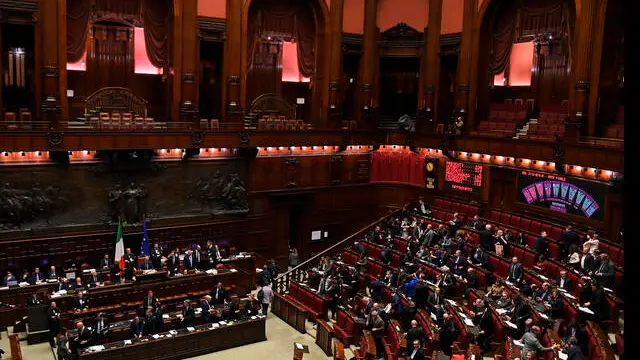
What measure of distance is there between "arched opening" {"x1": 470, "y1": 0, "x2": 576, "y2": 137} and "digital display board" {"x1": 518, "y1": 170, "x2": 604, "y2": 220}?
230 centimetres

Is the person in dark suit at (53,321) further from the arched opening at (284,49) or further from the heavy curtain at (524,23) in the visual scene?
the heavy curtain at (524,23)

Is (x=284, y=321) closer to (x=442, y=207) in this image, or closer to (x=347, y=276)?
(x=347, y=276)

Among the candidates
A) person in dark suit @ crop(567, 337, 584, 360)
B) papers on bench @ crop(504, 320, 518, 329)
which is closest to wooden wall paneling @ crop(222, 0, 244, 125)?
papers on bench @ crop(504, 320, 518, 329)

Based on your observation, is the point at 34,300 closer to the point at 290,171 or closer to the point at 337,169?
the point at 290,171

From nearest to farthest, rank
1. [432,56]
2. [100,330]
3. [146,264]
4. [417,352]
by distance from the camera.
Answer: [417,352] < [100,330] < [146,264] < [432,56]

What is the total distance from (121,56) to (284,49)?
6723mm

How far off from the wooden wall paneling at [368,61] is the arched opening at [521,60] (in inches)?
171

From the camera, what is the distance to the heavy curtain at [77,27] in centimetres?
2012

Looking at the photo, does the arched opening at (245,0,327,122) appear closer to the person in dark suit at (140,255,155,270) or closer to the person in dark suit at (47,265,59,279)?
the person in dark suit at (140,255,155,270)

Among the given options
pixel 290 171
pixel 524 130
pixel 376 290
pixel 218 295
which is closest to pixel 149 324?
pixel 218 295

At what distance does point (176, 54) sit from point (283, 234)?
765 centimetres

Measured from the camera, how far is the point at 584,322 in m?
12.0

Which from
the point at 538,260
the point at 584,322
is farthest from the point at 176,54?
the point at 584,322

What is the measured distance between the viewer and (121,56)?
22.0m
